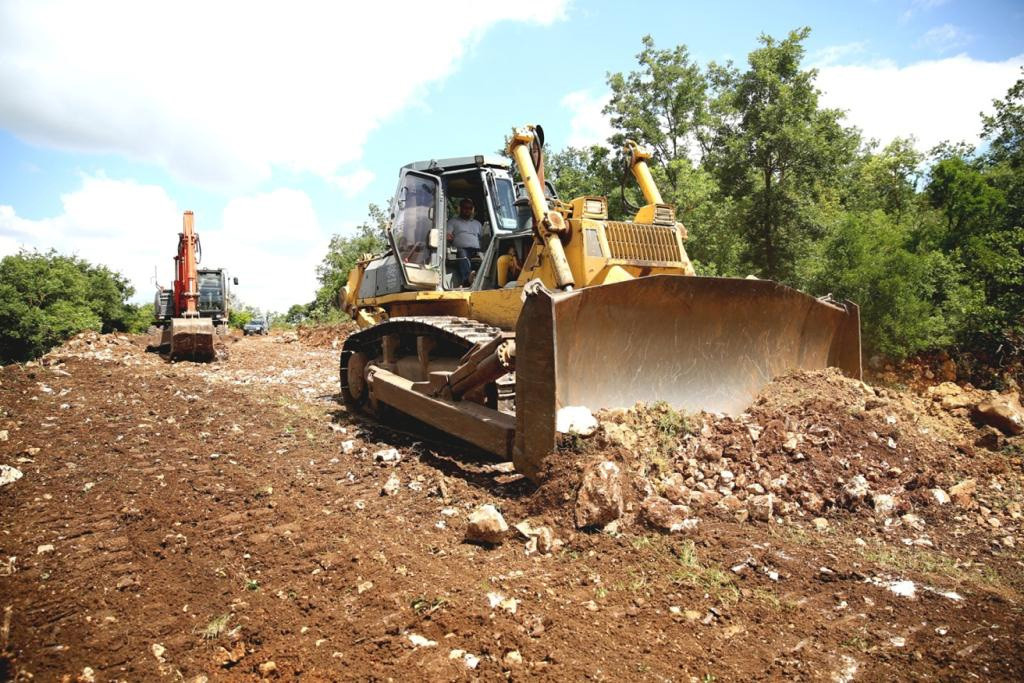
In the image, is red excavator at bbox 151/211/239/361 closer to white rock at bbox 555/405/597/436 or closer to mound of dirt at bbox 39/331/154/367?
mound of dirt at bbox 39/331/154/367

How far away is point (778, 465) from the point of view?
13.1ft

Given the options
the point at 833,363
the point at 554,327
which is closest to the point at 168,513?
the point at 554,327

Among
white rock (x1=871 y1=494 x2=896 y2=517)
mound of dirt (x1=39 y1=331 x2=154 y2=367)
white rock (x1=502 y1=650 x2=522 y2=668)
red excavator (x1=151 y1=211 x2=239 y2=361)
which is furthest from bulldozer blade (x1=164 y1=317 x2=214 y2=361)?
white rock (x1=871 y1=494 x2=896 y2=517)

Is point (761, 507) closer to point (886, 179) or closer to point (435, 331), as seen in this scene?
point (435, 331)

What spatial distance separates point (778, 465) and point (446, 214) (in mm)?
3986

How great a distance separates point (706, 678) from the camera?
2150 millimetres

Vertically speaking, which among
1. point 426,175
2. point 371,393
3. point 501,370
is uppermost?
point 426,175

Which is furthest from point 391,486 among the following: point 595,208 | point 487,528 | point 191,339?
point 191,339

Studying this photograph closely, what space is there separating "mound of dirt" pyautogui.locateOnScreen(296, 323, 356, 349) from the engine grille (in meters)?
15.8

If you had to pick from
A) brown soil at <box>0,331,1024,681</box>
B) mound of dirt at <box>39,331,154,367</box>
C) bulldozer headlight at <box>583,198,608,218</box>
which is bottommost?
brown soil at <box>0,331,1024,681</box>

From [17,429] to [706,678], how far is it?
624 centimetres

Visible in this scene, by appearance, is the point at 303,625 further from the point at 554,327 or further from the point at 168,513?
the point at 554,327

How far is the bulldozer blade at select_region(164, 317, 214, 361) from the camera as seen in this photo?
13508 mm

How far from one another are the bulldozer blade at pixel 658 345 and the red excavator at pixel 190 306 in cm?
1198
